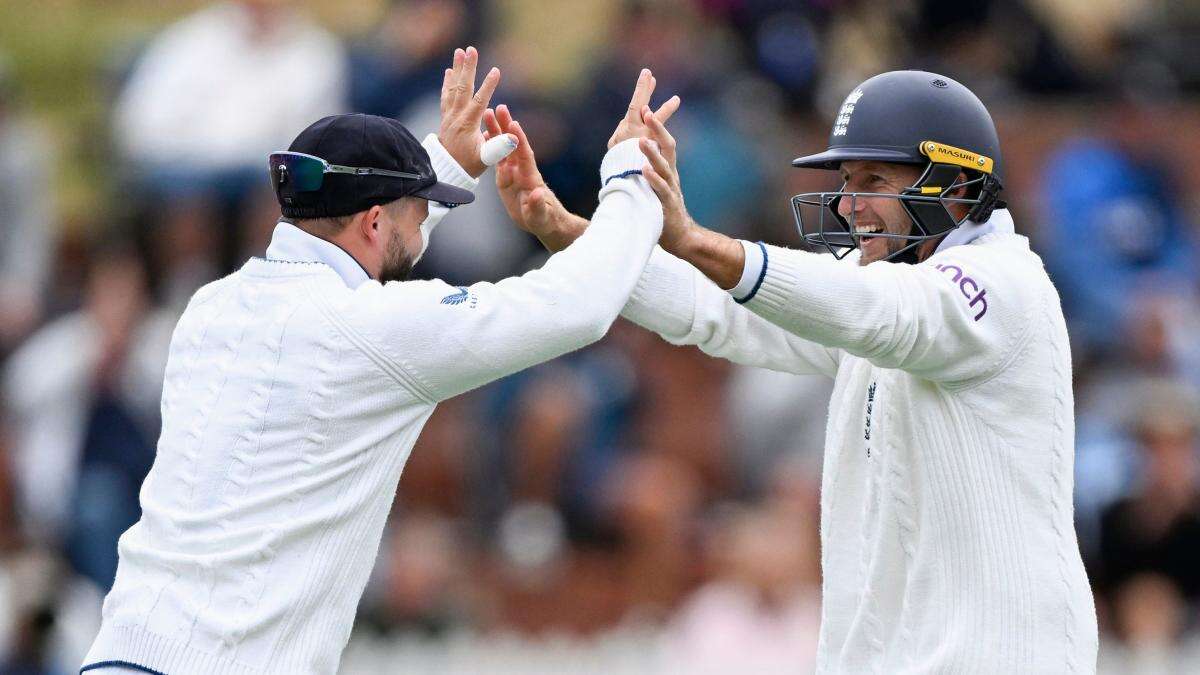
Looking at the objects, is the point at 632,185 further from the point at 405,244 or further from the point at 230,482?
the point at 230,482

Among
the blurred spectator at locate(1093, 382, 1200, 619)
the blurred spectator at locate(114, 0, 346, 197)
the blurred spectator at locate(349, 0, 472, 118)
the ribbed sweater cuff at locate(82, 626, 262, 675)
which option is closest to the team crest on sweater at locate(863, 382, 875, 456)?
the ribbed sweater cuff at locate(82, 626, 262, 675)

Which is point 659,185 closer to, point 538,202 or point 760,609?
point 538,202

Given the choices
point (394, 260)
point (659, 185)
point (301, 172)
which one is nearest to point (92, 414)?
point (394, 260)

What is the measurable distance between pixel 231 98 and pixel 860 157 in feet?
21.5

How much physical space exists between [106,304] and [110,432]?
81cm

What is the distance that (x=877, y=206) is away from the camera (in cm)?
548

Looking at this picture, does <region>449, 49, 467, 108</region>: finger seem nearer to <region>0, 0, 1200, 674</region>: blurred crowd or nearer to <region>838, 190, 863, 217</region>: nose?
<region>838, 190, 863, 217</region>: nose

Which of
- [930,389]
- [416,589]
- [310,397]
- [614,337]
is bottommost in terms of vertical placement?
[416,589]

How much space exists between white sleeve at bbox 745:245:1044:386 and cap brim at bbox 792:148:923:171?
300mm

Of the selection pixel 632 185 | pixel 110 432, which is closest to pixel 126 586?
pixel 632 185

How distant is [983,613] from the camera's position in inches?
206

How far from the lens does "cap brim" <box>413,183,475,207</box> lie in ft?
17.3

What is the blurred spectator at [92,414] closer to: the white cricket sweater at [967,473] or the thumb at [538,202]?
the thumb at [538,202]

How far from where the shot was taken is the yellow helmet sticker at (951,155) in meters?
5.39
